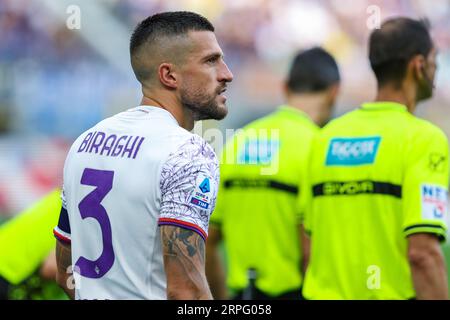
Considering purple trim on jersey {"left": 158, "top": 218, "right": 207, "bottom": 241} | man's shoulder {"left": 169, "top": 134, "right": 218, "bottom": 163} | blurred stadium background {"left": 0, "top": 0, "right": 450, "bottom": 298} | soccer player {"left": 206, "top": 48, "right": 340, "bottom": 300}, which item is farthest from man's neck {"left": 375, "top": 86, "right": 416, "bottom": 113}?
blurred stadium background {"left": 0, "top": 0, "right": 450, "bottom": 298}

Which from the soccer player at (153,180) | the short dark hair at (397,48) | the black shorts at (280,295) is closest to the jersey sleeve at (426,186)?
the short dark hair at (397,48)

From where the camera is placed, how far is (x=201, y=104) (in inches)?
121

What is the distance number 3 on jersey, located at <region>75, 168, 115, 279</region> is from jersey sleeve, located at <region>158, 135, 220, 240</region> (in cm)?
21

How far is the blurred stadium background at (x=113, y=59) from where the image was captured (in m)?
15.4

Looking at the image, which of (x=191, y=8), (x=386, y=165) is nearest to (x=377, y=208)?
(x=386, y=165)

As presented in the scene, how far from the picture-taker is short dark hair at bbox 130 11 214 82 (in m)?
3.09

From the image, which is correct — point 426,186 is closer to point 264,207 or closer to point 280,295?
point 264,207

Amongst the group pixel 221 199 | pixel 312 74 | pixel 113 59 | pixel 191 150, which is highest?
pixel 113 59

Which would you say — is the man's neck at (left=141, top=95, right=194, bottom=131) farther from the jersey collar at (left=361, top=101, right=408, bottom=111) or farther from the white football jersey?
the jersey collar at (left=361, top=101, right=408, bottom=111)

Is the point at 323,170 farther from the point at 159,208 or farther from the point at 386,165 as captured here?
the point at 159,208

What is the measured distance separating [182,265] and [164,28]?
0.90 meters

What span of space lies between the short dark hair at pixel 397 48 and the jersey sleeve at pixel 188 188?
192 centimetres

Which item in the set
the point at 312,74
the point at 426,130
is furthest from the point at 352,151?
the point at 312,74
